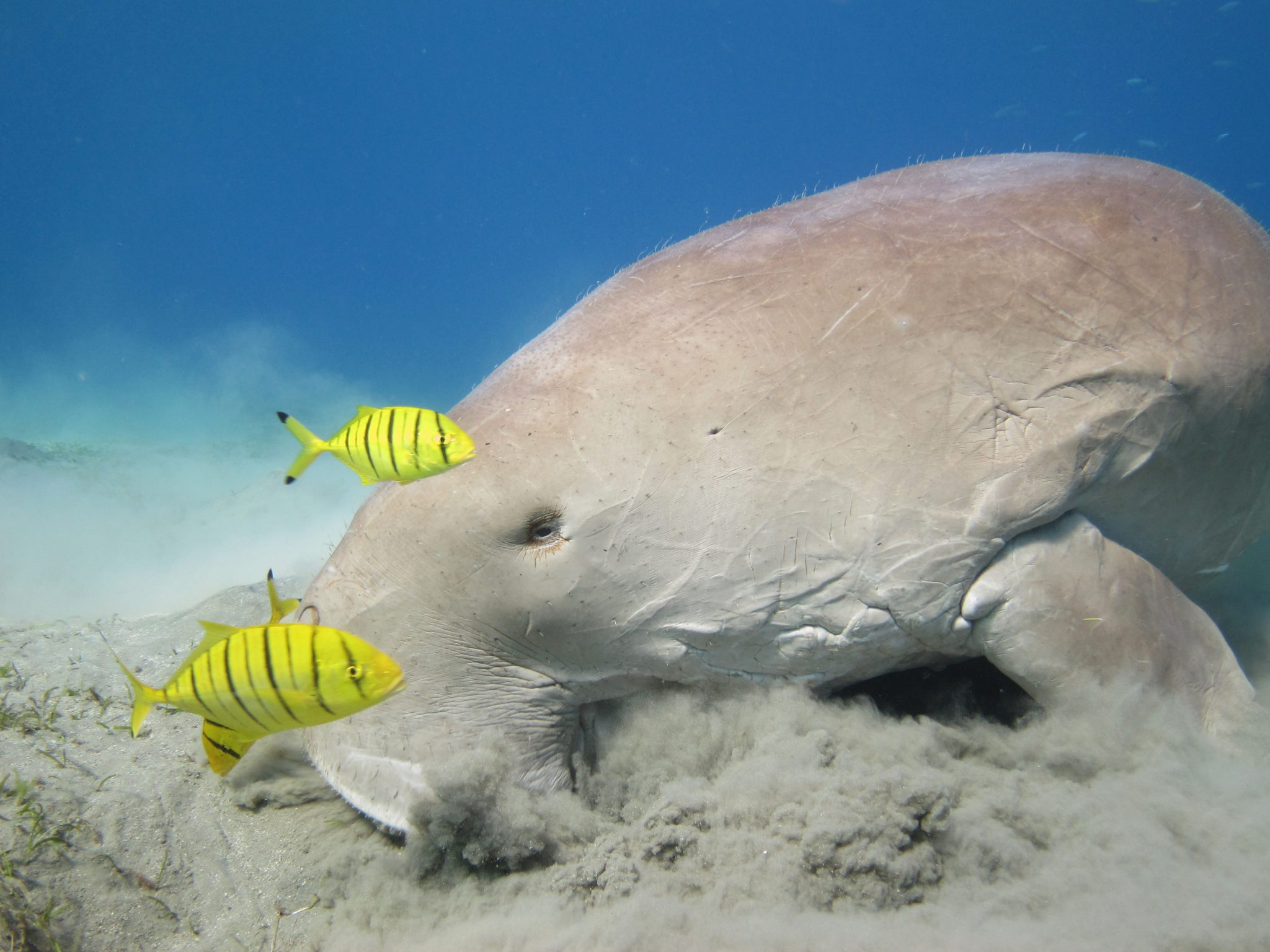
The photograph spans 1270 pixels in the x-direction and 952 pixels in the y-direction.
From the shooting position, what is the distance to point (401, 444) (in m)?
1.82

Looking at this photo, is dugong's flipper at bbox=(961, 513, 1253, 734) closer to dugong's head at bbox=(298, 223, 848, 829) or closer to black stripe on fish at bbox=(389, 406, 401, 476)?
dugong's head at bbox=(298, 223, 848, 829)

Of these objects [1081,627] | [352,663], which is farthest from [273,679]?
[1081,627]

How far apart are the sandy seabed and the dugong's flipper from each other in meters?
0.13

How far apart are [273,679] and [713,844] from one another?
1.39 metres

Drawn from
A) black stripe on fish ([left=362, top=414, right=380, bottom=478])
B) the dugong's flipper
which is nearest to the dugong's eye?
black stripe on fish ([left=362, top=414, right=380, bottom=478])

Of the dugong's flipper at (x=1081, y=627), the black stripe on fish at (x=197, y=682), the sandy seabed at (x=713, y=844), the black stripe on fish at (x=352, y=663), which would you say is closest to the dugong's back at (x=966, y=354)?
the dugong's flipper at (x=1081, y=627)

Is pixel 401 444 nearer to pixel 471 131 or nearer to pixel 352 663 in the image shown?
pixel 352 663

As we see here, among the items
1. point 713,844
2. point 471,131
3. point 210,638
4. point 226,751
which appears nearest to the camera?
point 210,638

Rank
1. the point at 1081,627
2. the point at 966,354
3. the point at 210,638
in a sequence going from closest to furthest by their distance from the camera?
1. the point at 210,638
2. the point at 1081,627
3. the point at 966,354

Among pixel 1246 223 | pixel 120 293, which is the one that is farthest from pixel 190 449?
pixel 120 293

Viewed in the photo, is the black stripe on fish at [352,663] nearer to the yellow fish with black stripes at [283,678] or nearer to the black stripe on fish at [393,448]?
the yellow fish with black stripes at [283,678]

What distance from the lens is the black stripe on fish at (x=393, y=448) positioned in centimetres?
182

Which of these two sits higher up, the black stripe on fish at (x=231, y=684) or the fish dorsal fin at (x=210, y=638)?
the fish dorsal fin at (x=210, y=638)

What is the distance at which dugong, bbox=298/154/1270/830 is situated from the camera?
2109 mm
